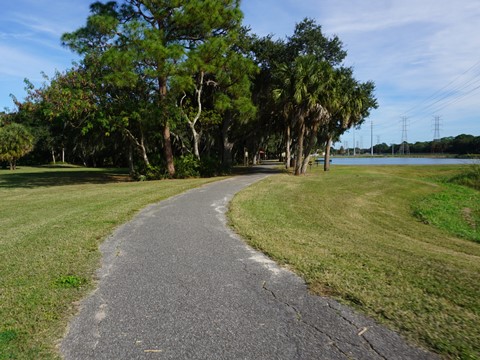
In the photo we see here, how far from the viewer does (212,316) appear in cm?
395

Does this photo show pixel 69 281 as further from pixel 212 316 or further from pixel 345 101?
pixel 345 101

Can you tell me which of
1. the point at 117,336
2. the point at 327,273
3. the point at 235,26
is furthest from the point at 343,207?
the point at 235,26

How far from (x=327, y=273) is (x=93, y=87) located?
20.2 m

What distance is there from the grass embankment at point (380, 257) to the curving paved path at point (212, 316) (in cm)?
30

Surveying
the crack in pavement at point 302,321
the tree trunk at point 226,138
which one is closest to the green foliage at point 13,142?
the tree trunk at point 226,138

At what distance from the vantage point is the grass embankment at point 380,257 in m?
3.73

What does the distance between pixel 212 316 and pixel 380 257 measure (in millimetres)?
3491

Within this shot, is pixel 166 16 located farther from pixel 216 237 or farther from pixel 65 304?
pixel 65 304

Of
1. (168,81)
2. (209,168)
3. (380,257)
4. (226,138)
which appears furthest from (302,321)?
(226,138)

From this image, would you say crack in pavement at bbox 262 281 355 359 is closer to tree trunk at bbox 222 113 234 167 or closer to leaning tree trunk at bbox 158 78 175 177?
leaning tree trunk at bbox 158 78 175 177

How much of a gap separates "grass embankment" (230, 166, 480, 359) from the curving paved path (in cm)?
30

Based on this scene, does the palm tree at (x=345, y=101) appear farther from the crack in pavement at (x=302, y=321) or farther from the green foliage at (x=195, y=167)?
the crack in pavement at (x=302, y=321)

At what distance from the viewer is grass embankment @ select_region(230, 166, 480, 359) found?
3730 mm

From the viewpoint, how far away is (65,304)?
4.28 metres
